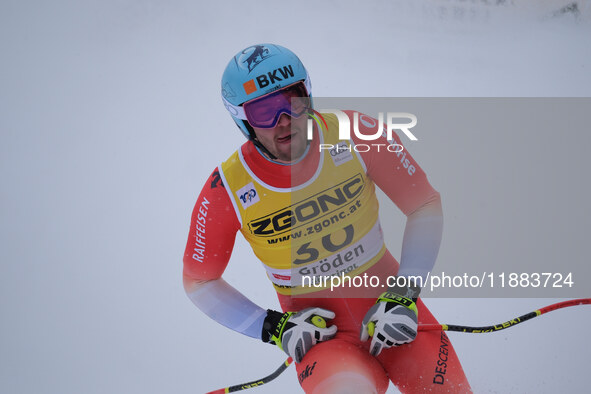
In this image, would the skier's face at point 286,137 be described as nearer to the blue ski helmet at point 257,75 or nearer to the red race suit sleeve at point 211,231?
the blue ski helmet at point 257,75

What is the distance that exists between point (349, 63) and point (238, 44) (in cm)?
134

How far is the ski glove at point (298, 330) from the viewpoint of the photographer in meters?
2.49

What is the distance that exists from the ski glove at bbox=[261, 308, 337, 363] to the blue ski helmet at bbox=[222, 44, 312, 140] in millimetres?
861

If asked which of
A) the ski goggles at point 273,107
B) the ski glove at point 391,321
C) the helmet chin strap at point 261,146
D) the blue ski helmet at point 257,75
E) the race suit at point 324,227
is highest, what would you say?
the blue ski helmet at point 257,75

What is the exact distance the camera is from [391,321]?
2.34 metres

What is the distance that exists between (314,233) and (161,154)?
3.92 meters

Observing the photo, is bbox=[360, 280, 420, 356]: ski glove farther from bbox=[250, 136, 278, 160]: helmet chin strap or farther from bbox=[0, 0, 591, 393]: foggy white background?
bbox=[0, 0, 591, 393]: foggy white background

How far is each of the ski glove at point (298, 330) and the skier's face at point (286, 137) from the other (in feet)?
2.30

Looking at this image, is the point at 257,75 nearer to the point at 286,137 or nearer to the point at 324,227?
the point at 286,137

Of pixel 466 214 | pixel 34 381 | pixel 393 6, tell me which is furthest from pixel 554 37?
pixel 34 381

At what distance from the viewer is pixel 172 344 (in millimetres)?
Answer: 4484

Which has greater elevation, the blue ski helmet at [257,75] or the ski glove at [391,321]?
the blue ski helmet at [257,75]

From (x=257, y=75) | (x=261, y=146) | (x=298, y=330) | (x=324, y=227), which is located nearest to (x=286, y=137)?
(x=261, y=146)

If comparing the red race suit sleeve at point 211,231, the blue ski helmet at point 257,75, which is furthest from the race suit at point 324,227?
the blue ski helmet at point 257,75
